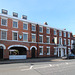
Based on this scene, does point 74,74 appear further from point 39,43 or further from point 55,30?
point 55,30

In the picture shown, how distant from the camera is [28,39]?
28375 millimetres

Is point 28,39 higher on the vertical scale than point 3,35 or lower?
lower

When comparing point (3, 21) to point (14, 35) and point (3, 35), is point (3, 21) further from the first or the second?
point (14, 35)

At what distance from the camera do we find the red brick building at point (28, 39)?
80.6 ft

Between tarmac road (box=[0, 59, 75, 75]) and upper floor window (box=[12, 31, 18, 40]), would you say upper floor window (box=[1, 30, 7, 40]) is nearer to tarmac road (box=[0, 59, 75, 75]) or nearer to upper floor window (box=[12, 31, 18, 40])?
upper floor window (box=[12, 31, 18, 40])

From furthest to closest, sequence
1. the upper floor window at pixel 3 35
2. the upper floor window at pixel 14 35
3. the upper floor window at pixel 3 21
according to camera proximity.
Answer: the upper floor window at pixel 14 35, the upper floor window at pixel 3 21, the upper floor window at pixel 3 35

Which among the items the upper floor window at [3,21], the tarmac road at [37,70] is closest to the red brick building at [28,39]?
the upper floor window at [3,21]

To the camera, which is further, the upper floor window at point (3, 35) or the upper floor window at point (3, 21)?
the upper floor window at point (3, 21)

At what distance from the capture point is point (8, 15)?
25047 millimetres

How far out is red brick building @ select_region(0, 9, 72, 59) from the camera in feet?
80.6

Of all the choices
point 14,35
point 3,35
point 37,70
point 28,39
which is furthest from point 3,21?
point 37,70

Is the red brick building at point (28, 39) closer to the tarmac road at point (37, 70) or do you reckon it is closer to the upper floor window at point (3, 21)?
the upper floor window at point (3, 21)

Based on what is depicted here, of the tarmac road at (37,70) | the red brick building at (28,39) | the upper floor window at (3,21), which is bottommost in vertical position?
the tarmac road at (37,70)

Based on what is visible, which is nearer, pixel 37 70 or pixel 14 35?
pixel 37 70
